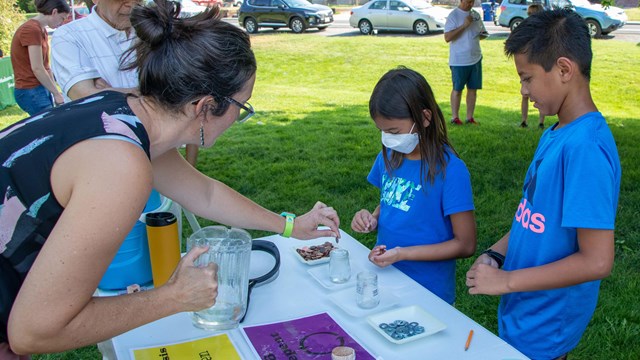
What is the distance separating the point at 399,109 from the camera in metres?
2.11

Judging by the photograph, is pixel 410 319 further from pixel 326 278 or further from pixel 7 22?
pixel 7 22

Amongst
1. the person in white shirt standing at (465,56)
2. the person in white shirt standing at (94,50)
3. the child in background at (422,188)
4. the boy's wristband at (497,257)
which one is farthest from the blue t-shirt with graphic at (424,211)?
the person in white shirt standing at (465,56)

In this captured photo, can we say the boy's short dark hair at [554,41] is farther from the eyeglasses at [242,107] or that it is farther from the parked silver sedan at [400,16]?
the parked silver sedan at [400,16]

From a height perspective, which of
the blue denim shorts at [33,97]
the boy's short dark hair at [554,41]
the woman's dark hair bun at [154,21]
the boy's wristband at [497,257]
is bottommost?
the blue denim shorts at [33,97]

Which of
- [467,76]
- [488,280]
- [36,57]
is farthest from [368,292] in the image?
[467,76]

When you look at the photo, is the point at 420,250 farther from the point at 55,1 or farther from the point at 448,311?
the point at 55,1

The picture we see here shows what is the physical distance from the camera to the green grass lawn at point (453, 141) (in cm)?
313

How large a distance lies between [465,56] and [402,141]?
208 inches

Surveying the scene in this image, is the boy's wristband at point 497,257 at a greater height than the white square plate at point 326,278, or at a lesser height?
greater

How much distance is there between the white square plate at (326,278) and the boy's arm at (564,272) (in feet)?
1.31

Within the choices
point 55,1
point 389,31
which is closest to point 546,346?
point 55,1

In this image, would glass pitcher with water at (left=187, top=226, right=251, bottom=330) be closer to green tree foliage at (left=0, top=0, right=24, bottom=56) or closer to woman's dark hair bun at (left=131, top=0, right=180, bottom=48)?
woman's dark hair bun at (left=131, top=0, right=180, bottom=48)

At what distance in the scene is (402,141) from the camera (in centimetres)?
212

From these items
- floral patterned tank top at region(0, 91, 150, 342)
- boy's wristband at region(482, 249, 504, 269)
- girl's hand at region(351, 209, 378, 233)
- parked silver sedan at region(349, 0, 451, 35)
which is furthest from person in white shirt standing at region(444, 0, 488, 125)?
parked silver sedan at region(349, 0, 451, 35)
